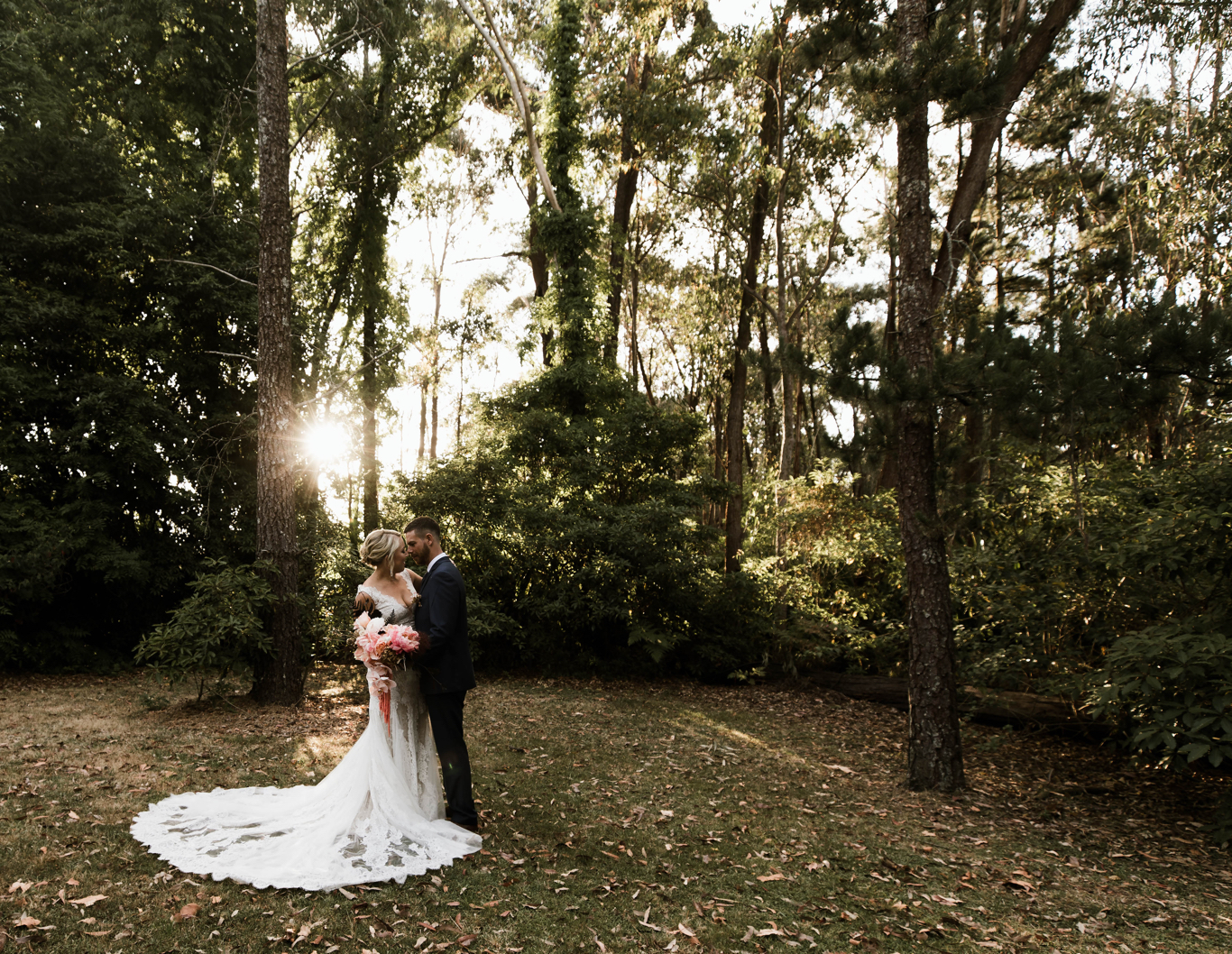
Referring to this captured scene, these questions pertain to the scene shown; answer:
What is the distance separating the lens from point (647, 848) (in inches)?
214

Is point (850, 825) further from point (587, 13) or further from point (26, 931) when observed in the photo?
point (587, 13)

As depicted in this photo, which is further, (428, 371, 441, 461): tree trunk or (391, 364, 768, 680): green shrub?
(428, 371, 441, 461): tree trunk

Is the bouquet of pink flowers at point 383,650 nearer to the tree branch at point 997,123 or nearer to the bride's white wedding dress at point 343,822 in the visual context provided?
the bride's white wedding dress at point 343,822

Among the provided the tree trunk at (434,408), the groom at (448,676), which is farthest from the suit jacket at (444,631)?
the tree trunk at (434,408)

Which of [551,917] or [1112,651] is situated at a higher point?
[1112,651]

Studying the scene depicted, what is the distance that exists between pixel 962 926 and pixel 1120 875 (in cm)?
190

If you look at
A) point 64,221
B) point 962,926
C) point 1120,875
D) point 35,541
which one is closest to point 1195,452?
point 1120,875

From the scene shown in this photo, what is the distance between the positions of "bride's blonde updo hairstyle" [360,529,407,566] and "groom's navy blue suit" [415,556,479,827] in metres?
0.39

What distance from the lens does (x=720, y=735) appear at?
9.47 metres

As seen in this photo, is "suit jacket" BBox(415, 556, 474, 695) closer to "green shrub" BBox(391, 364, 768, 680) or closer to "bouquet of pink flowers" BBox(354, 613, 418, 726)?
"bouquet of pink flowers" BBox(354, 613, 418, 726)

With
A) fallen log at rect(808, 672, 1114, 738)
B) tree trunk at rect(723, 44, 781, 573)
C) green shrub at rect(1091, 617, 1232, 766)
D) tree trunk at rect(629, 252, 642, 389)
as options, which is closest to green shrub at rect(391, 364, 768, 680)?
tree trunk at rect(723, 44, 781, 573)

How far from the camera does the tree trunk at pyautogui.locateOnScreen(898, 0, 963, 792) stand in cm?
701

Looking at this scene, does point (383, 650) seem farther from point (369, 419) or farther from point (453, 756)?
point (369, 419)

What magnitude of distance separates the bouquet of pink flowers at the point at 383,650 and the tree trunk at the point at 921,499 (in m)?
4.74
